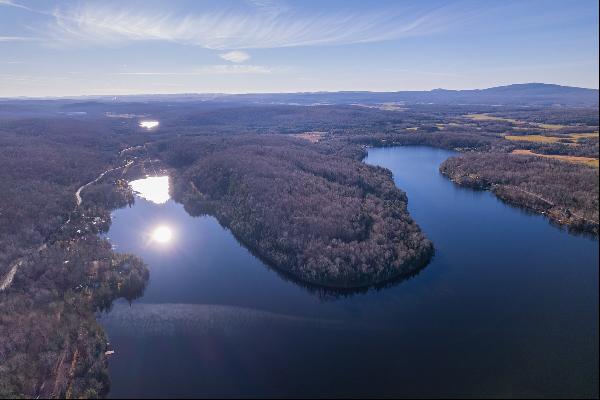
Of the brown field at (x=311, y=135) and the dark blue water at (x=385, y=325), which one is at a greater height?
the brown field at (x=311, y=135)

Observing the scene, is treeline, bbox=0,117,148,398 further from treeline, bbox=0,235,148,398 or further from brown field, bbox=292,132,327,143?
brown field, bbox=292,132,327,143

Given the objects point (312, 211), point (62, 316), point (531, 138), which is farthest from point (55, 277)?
point (531, 138)

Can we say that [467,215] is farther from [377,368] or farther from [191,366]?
[191,366]

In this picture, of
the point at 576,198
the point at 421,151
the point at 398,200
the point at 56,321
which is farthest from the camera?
the point at 421,151

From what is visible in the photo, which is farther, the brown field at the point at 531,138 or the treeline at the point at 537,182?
the brown field at the point at 531,138

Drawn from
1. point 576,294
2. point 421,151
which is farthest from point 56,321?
point 421,151

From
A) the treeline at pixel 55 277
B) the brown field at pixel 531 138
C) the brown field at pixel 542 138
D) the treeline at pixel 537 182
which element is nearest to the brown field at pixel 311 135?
the treeline at pixel 537 182

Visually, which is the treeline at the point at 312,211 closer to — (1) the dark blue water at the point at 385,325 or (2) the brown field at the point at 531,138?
(1) the dark blue water at the point at 385,325
